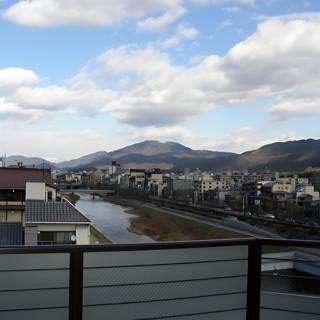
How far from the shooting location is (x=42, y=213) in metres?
12.8

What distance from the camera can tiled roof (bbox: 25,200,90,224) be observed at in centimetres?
1252

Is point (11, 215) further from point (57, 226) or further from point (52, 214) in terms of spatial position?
point (57, 226)

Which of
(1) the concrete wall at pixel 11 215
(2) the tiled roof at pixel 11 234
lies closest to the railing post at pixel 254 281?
(2) the tiled roof at pixel 11 234

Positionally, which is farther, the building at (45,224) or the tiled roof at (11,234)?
the building at (45,224)

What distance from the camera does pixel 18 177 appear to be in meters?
17.4

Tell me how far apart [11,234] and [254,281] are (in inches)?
437

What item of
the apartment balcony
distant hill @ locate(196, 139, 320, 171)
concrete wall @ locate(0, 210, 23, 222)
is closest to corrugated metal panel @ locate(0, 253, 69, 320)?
the apartment balcony

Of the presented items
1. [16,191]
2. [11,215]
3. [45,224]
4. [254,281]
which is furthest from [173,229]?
[254,281]

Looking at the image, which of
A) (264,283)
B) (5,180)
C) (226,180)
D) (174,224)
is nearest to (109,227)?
(174,224)

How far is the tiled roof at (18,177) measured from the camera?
16.7 m

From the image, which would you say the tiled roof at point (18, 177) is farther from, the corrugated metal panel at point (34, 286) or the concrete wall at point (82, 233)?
the corrugated metal panel at point (34, 286)

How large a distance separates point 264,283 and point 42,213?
1153cm

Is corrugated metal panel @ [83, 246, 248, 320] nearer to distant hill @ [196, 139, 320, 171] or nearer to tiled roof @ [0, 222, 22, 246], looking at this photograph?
tiled roof @ [0, 222, 22, 246]

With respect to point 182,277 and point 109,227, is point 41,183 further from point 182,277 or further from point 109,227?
point 109,227
